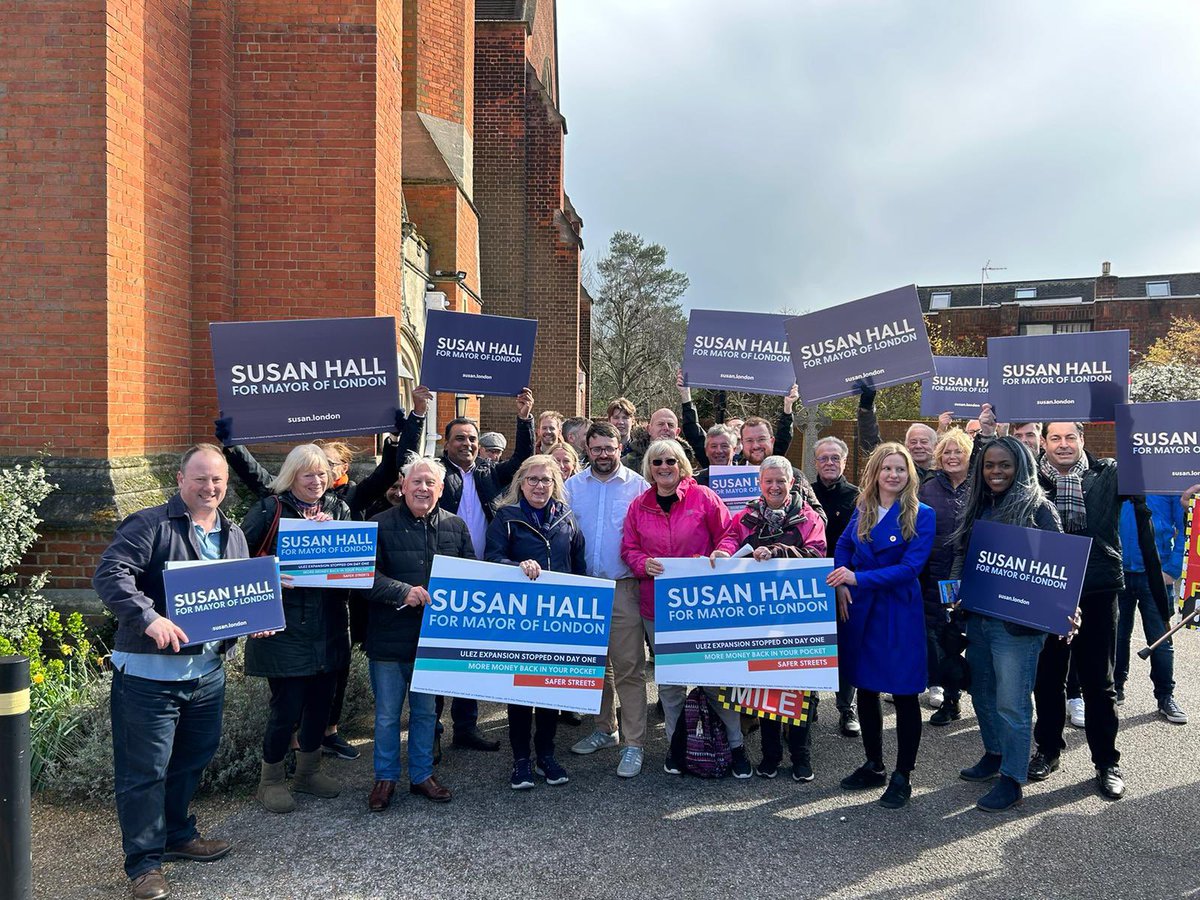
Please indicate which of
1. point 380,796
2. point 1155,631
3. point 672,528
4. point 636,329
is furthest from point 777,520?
point 636,329

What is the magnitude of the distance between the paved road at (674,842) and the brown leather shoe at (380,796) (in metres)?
0.05

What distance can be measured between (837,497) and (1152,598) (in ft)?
8.20

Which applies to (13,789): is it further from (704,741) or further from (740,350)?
(740,350)

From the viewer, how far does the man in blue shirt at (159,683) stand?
3365mm

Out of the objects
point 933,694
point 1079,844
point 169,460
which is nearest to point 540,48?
point 169,460

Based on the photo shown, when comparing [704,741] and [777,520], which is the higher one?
[777,520]

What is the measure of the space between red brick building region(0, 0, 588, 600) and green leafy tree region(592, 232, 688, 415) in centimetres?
3219

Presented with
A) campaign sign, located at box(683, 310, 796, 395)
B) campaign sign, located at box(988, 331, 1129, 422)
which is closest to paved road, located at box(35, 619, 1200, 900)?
campaign sign, located at box(988, 331, 1129, 422)

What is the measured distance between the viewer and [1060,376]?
5766mm

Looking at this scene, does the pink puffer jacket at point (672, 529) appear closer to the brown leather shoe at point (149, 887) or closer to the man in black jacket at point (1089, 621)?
the man in black jacket at point (1089, 621)

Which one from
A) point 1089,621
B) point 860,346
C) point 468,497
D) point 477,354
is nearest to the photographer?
point 1089,621

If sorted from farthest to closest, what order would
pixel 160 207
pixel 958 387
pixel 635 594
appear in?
pixel 958 387 → pixel 160 207 → pixel 635 594

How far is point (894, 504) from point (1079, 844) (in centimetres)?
181

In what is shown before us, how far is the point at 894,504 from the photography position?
14.7ft
